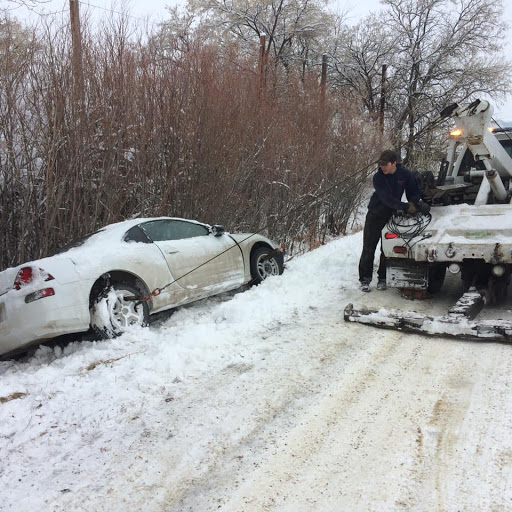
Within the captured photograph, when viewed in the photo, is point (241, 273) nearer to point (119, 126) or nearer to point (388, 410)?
point (119, 126)

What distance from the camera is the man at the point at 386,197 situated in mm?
6273

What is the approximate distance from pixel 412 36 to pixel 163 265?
24.9 meters

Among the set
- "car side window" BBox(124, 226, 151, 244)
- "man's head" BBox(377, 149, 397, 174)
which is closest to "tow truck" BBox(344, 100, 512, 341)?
"man's head" BBox(377, 149, 397, 174)

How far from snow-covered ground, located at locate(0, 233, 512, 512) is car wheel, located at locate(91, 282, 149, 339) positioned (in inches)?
7.0

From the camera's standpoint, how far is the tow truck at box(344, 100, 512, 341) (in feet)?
16.5

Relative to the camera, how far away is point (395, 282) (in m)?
6.18

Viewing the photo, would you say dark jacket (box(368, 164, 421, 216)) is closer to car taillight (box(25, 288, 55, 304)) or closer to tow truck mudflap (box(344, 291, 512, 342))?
tow truck mudflap (box(344, 291, 512, 342))

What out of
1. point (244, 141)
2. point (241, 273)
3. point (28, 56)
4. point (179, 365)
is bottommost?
point (179, 365)

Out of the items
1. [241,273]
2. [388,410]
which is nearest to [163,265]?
[241,273]

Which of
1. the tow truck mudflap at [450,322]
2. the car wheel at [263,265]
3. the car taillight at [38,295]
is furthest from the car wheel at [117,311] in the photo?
the tow truck mudflap at [450,322]

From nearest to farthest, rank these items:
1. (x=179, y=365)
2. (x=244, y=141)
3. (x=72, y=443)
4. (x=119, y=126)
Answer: (x=72, y=443) → (x=179, y=365) → (x=119, y=126) → (x=244, y=141)

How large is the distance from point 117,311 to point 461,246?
4151 mm

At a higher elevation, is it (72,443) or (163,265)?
(163,265)

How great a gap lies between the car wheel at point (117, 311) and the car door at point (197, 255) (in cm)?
73
